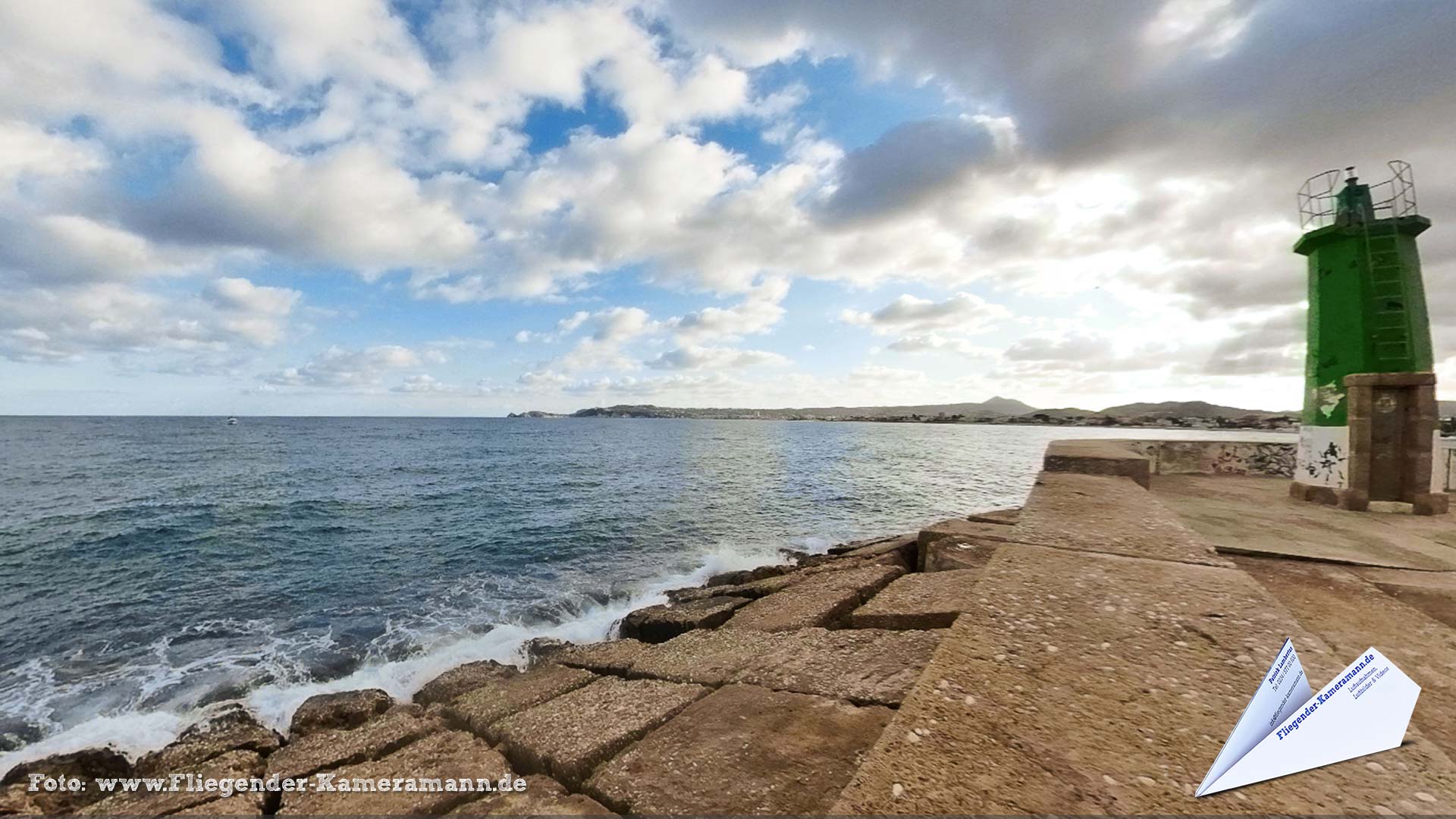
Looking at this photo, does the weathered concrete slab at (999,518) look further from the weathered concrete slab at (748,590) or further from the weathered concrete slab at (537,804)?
the weathered concrete slab at (537,804)

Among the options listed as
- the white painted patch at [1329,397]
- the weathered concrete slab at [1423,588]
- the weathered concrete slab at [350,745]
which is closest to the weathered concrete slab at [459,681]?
the weathered concrete slab at [350,745]

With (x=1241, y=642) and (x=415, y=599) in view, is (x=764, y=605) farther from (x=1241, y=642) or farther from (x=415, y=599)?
(x=415, y=599)

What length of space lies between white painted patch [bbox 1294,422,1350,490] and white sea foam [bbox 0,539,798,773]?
1207cm

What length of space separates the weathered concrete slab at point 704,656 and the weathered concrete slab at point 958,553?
2.77m

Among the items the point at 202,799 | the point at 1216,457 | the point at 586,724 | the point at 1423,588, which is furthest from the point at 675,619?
the point at 1216,457

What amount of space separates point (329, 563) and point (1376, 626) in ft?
65.1

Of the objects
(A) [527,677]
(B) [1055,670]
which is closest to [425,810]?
(A) [527,677]

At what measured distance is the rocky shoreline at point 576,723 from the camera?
310 cm

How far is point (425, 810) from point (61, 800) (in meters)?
5.26

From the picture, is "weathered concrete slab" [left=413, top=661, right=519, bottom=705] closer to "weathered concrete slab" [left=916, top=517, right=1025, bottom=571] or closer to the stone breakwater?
the stone breakwater

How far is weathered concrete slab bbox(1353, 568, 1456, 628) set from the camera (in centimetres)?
436

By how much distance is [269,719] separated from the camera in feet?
25.0

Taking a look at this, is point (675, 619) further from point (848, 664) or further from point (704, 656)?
point (848, 664)

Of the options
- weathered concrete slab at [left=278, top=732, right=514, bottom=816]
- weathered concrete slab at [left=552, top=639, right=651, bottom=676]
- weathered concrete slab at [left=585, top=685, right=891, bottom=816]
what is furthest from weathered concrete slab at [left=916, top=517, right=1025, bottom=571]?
weathered concrete slab at [left=278, top=732, right=514, bottom=816]
